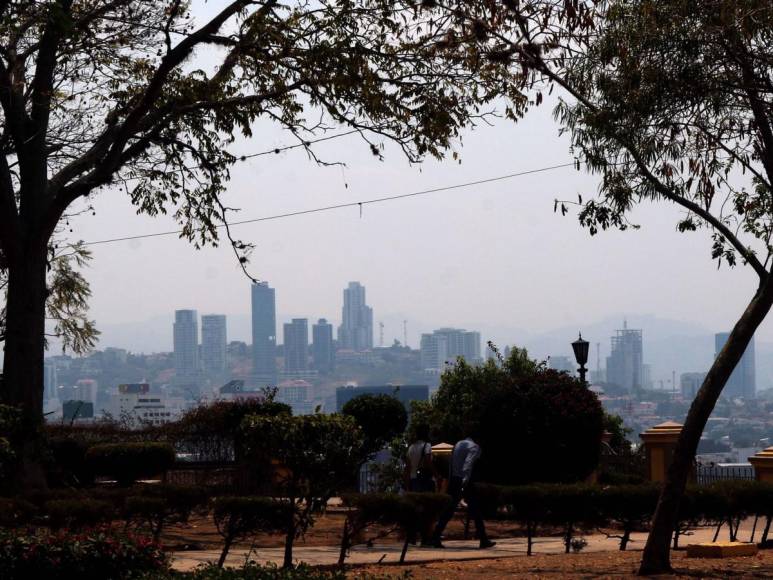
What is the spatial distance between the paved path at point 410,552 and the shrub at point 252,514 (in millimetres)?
571

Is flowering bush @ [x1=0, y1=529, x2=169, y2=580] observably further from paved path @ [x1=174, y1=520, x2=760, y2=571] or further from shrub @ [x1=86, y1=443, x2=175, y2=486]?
shrub @ [x1=86, y1=443, x2=175, y2=486]

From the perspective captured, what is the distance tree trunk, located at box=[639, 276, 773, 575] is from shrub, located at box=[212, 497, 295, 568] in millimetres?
3466

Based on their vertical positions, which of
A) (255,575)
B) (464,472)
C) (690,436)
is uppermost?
(690,436)

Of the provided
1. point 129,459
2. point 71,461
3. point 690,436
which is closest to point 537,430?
point 129,459

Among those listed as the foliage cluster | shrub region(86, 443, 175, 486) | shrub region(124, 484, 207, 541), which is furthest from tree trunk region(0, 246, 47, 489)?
the foliage cluster

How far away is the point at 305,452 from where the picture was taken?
11.9 m

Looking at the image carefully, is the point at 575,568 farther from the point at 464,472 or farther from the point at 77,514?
the point at 77,514

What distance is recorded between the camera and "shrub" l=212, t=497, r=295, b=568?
12219 millimetres

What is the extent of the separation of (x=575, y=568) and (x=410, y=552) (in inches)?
108

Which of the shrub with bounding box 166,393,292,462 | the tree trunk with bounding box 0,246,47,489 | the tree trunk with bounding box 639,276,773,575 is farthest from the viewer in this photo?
the shrub with bounding box 166,393,292,462

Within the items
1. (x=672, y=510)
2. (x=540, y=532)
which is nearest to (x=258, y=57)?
(x=540, y=532)

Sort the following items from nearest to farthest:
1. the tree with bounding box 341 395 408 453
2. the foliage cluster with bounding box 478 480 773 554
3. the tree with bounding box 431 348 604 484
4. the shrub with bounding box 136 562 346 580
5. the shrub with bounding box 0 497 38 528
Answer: the shrub with bounding box 136 562 346 580, the shrub with bounding box 0 497 38 528, the foliage cluster with bounding box 478 480 773 554, the tree with bounding box 431 348 604 484, the tree with bounding box 341 395 408 453

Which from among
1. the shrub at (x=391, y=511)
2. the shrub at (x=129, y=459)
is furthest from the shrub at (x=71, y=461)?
the shrub at (x=391, y=511)

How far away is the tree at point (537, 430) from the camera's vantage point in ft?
65.8
